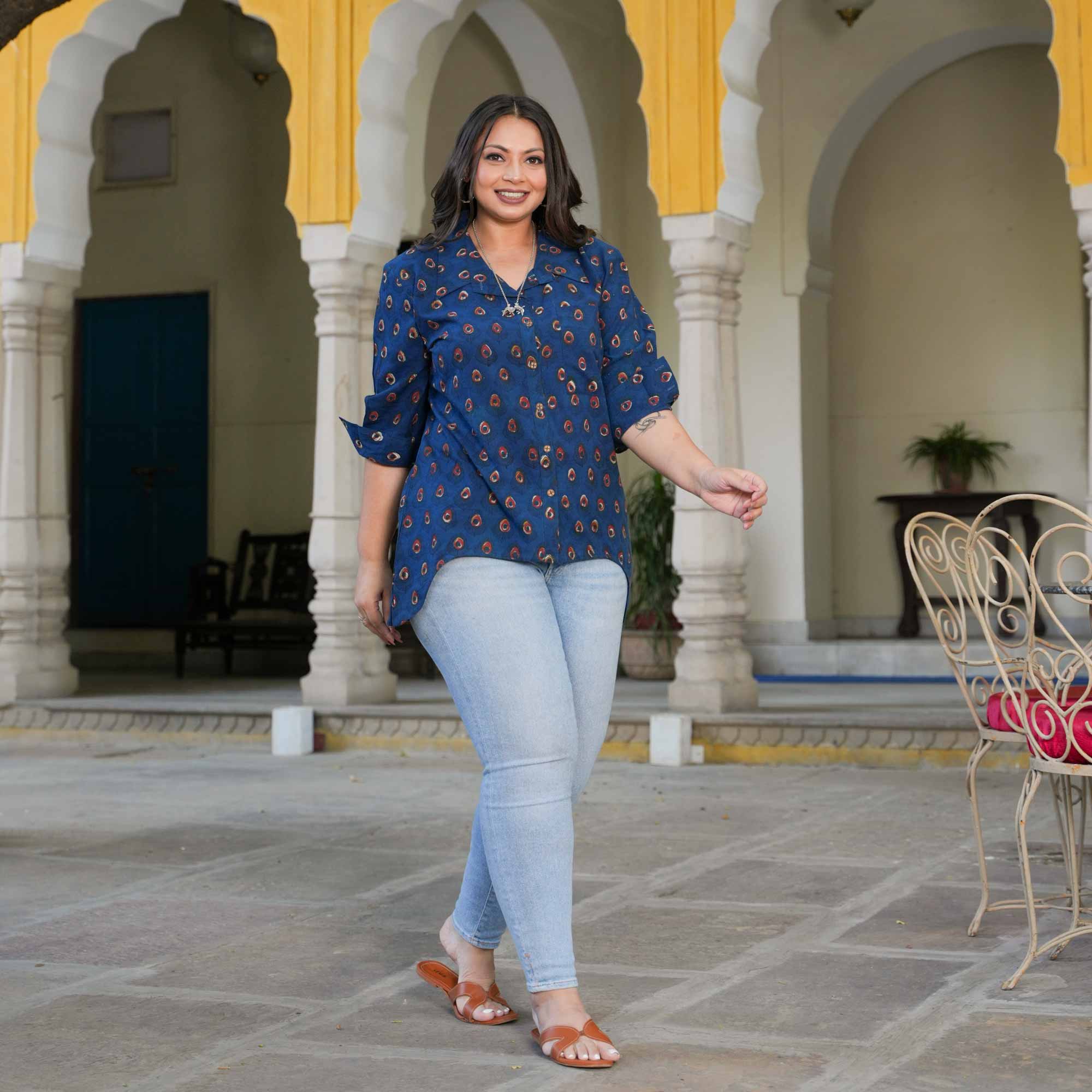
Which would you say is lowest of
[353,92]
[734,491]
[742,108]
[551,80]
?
[734,491]

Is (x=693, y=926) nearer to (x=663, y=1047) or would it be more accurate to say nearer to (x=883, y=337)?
(x=663, y=1047)

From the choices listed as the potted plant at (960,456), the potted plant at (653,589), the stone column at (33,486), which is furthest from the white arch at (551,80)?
the stone column at (33,486)

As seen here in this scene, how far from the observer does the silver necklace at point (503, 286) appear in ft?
9.12

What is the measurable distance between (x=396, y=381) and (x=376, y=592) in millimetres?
369

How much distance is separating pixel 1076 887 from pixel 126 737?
582 centimetres

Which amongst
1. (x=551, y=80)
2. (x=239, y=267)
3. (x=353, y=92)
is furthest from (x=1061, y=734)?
(x=239, y=267)

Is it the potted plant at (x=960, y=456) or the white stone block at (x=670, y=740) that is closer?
the white stone block at (x=670, y=740)

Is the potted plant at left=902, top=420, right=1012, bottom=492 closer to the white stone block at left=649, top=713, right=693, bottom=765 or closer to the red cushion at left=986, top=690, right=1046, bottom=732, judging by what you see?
the white stone block at left=649, top=713, right=693, bottom=765

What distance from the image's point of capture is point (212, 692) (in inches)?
368

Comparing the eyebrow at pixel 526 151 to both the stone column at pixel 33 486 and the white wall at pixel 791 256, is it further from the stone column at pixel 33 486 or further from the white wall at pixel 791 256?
the white wall at pixel 791 256

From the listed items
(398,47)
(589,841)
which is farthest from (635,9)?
(589,841)

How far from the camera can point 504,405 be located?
274 cm

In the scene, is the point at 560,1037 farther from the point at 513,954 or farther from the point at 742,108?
the point at 742,108

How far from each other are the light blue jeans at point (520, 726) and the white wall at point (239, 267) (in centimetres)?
910
